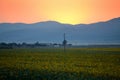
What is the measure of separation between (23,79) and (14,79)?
1.79 ft

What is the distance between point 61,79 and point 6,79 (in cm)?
332

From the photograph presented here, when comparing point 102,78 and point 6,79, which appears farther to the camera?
point 102,78

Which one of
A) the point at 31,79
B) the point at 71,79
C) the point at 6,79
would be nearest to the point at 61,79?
the point at 71,79

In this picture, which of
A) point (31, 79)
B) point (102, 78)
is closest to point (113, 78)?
point (102, 78)

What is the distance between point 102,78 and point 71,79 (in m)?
2.18

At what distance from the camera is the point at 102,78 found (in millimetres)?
20172

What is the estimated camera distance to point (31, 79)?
19141mm

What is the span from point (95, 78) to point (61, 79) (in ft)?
7.67

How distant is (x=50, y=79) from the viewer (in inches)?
754

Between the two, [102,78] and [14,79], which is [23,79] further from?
[102,78]

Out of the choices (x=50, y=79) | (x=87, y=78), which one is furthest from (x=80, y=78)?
(x=50, y=79)

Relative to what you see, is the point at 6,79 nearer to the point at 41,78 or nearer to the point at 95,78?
the point at 41,78

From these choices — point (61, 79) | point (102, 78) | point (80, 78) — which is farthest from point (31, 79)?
point (102, 78)

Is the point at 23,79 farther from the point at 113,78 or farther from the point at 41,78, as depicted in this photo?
the point at 113,78
